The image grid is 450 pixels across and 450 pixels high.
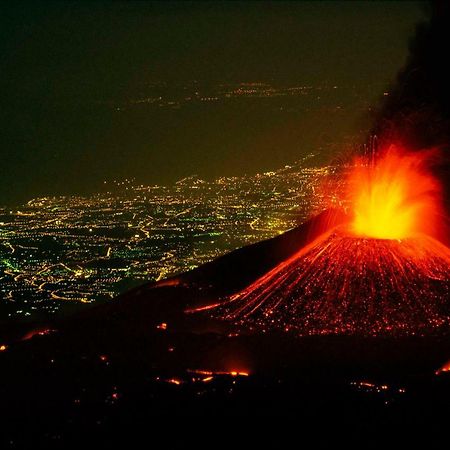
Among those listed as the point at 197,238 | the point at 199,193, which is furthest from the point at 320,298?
the point at 199,193

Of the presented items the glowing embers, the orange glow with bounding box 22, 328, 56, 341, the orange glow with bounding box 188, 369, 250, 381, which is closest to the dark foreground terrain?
the orange glow with bounding box 188, 369, 250, 381

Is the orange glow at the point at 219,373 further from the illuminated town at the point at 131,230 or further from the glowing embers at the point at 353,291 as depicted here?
the illuminated town at the point at 131,230

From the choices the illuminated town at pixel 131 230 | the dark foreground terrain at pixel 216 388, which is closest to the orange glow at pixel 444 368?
the dark foreground terrain at pixel 216 388

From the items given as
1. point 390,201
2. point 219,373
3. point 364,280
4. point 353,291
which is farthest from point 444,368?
point 390,201

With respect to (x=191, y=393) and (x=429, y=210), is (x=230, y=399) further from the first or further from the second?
(x=429, y=210)

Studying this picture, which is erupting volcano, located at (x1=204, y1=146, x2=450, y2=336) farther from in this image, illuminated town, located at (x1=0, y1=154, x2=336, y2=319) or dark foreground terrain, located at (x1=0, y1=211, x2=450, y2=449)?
illuminated town, located at (x1=0, y1=154, x2=336, y2=319)

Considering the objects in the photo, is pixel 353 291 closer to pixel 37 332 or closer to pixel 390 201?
pixel 390 201

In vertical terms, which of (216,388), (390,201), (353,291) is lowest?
(216,388)
